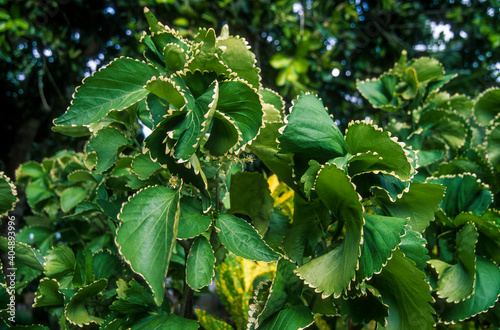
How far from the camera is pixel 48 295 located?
25.0 inches

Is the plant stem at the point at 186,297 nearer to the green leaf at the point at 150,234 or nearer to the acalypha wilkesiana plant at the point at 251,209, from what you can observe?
the acalypha wilkesiana plant at the point at 251,209

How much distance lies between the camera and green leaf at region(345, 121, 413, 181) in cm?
48

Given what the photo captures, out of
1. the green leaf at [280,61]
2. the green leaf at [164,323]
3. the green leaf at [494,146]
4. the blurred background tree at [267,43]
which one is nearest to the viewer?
the green leaf at [164,323]

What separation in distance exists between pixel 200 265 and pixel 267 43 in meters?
1.69

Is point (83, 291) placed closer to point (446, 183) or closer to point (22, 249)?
point (22, 249)

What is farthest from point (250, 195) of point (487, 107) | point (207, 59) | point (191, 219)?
point (487, 107)

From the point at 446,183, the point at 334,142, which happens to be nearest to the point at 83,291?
the point at 334,142

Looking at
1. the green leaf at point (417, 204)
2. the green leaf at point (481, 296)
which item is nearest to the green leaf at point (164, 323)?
the green leaf at point (417, 204)

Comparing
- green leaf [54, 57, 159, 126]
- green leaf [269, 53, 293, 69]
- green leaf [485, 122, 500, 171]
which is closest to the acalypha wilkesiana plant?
green leaf [54, 57, 159, 126]

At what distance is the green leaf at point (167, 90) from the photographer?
44 cm

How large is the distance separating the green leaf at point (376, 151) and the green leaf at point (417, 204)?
0.20 feet

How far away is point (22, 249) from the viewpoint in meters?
0.64

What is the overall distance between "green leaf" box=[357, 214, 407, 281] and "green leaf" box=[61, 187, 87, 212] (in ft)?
2.42

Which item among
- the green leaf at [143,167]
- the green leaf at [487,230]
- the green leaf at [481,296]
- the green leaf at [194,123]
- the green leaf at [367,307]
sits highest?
the green leaf at [194,123]
